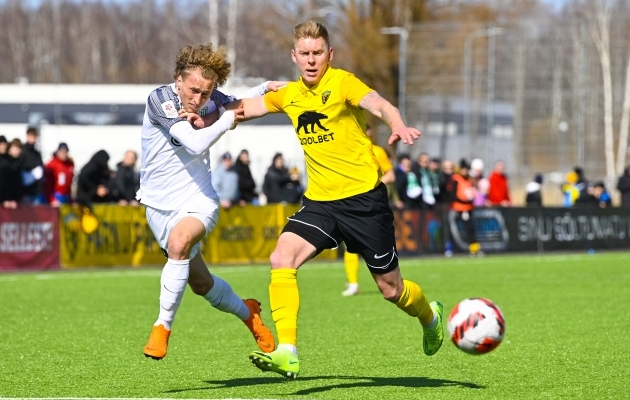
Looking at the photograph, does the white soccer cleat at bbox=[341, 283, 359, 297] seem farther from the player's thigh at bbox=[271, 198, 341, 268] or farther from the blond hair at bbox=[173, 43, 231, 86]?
the blond hair at bbox=[173, 43, 231, 86]

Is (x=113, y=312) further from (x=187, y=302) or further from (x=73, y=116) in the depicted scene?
(x=73, y=116)

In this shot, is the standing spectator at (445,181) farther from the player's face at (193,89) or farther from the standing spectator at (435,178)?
the player's face at (193,89)

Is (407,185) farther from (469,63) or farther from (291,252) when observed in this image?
(291,252)

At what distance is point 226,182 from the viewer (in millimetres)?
21656

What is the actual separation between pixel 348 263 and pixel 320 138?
24.6ft

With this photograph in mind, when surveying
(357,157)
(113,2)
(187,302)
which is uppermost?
(113,2)

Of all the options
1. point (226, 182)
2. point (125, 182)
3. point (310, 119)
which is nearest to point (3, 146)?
point (125, 182)

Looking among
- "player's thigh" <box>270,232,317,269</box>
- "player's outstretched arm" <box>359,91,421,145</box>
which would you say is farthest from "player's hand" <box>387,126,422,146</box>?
"player's thigh" <box>270,232,317,269</box>

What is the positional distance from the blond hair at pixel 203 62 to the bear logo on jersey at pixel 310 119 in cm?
65

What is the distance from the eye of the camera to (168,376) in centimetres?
801

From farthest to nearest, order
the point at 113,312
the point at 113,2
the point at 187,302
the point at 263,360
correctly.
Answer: the point at 113,2
the point at 187,302
the point at 113,312
the point at 263,360

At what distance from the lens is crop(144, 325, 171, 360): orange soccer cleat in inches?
287

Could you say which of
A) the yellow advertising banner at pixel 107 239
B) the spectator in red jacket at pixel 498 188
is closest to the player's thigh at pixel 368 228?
the yellow advertising banner at pixel 107 239

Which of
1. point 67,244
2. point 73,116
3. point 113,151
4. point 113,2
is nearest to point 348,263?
point 67,244
